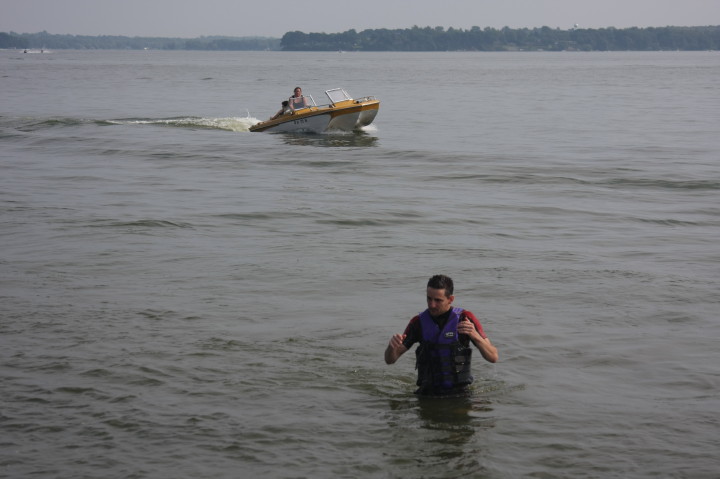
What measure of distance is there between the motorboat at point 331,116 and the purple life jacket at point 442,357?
22448 mm

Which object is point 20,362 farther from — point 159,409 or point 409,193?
point 409,193

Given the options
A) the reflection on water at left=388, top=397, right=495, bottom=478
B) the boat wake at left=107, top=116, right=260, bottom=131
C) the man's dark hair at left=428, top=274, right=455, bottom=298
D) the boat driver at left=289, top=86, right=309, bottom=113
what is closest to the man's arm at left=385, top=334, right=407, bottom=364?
the man's dark hair at left=428, top=274, right=455, bottom=298

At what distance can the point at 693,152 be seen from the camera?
Result: 2669 centimetres

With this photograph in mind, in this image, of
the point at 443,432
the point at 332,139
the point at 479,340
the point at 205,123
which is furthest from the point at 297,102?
the point at 479,340

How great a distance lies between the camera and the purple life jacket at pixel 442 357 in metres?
7.17

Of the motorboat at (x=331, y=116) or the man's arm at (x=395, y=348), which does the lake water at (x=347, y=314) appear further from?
the motorboat at (x=331, y=116)

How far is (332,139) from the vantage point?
98.5 ft

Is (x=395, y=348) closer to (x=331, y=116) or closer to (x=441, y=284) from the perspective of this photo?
(x=441, y=284)

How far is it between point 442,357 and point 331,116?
22.9 metres

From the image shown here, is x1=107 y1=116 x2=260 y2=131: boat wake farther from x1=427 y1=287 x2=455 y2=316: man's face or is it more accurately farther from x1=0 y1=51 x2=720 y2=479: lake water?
x1=427 y1=287 x2=455 y2=316: man's face

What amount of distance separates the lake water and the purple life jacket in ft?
0.76

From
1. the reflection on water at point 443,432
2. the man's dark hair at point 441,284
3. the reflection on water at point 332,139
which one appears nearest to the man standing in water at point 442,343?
the man's dark hair at point 441,284

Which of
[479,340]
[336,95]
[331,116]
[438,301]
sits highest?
[336,95]

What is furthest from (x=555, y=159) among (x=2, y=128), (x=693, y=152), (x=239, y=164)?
(x=2, y=128)
